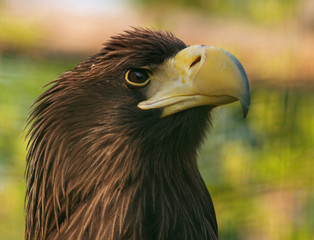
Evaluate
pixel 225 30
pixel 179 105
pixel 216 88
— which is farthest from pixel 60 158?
pixel 225 30

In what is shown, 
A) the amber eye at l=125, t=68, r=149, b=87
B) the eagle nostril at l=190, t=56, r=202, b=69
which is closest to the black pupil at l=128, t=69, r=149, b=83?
the amber eye at l=125, t=68, r=149, b=87

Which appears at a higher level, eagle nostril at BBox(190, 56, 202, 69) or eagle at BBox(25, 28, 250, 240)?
eagle nostril at BBox(190, 56, 202, 69)

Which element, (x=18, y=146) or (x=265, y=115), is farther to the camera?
(x=18, y=146)

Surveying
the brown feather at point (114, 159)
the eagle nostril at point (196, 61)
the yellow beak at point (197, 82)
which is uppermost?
the eagle nostril at point (196, 61)

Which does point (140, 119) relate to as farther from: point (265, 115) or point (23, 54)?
point (23, 54)

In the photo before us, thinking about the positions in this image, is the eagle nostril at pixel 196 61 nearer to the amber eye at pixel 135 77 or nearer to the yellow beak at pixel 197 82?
the yellow beak at pixel 197 82

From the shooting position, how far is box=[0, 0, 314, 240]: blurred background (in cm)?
454

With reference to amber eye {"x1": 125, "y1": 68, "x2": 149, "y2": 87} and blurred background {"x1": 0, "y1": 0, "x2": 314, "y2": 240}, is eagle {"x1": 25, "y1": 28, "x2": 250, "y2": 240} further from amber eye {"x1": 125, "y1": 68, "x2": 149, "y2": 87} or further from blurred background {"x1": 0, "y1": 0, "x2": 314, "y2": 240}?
blurred background {"x1": 0, "y1": 0, "x2": 314, "y2": 240}

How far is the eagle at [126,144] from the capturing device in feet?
7.59

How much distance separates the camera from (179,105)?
2.34m

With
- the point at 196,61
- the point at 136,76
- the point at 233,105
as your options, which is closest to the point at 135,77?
the point at 136,76

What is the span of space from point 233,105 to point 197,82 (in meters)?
2.46

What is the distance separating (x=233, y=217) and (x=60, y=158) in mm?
2526

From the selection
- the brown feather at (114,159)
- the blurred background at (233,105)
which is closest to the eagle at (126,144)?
the brown feather at (114,159)
